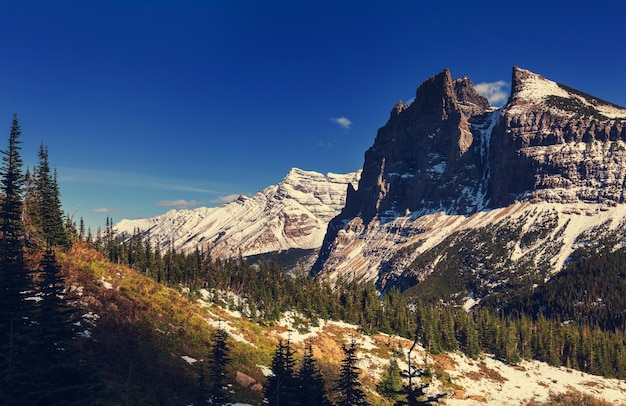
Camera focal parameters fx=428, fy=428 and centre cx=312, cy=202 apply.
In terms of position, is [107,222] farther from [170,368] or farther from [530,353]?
[530,353]

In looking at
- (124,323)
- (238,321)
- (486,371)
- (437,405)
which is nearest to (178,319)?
(124,323)

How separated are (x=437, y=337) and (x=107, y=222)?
102140 mm

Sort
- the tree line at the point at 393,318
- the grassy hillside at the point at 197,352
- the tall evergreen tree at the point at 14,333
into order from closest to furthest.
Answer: the tall evergreen tree at the point at 14,333 < the grassy hillside at the point at 197,352 < the tree line at the point at 393,318

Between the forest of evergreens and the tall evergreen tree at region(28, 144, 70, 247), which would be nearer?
the forest of evergreens

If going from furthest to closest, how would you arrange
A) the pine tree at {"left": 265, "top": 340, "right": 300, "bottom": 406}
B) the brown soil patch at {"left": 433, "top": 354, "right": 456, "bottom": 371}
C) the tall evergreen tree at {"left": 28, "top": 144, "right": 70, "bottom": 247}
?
the brown soil patch at {"left": 433, "top": 354, "right": 456, "bottom": 371} → the tall evergreen tree at {"left": 28, "top": 144, "right": 70, "bottom": 247} → the pine tree at {"left": 265, "top": 340, "right": 300, "bottom": 406}

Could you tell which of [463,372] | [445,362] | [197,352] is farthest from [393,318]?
[197,352]

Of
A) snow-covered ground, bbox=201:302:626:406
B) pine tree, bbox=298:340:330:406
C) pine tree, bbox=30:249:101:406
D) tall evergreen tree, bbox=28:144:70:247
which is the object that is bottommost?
snow-covered ground, bbox=201:302:626:406

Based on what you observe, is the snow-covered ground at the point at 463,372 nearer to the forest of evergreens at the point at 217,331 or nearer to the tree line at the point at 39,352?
the forest of evergreens at the point at 217,331

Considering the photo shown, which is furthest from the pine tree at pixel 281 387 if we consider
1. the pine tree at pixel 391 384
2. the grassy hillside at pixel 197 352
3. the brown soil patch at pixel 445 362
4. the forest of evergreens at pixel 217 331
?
the brown soil patch at pixel 445 362

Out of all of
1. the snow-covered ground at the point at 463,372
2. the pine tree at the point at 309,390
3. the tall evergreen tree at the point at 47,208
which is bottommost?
the snow-covered ground at the point at 463,372

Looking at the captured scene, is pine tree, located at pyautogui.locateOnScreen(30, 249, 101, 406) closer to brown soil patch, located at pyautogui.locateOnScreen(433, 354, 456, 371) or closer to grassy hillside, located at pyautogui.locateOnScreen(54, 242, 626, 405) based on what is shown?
grassy hillside, located at pyautogui.locateOnScreen(54, 242, 626, 405)

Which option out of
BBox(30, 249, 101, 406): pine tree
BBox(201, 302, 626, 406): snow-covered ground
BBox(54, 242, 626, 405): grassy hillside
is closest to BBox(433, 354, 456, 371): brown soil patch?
BBox(201, 302, 626, 406): snow-covered ground

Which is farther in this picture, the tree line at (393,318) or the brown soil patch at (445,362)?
the tree line at (393,318)

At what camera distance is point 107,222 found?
133375 mm
